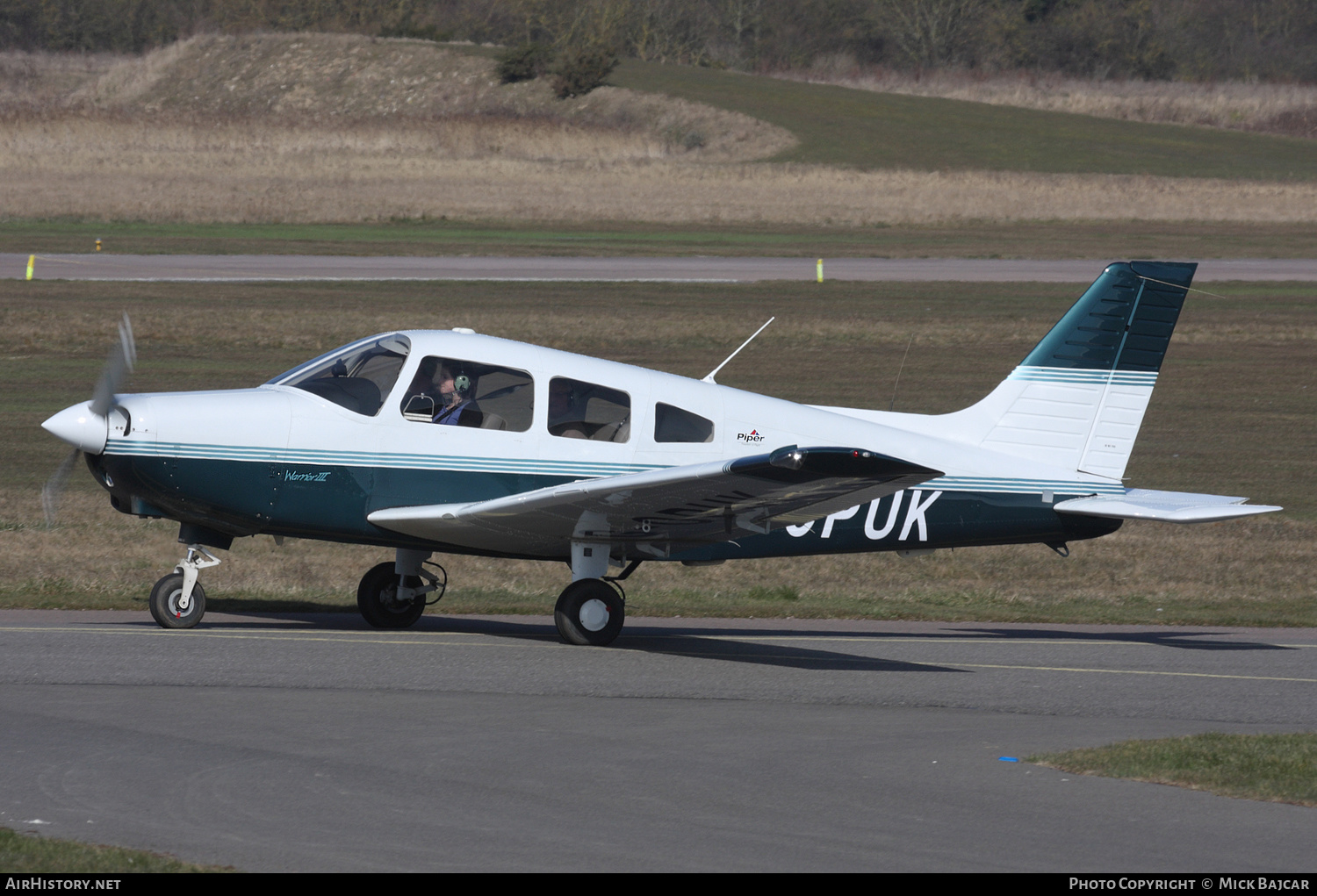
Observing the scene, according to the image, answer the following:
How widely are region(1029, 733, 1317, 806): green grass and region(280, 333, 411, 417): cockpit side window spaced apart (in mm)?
5234

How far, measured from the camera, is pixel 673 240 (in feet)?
170

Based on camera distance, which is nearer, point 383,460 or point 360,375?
point 383,460

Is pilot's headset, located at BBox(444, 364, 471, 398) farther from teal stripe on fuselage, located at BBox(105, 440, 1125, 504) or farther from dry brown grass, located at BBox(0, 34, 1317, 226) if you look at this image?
dry brown grass, located at BBox(0, 34, 1317, 226)

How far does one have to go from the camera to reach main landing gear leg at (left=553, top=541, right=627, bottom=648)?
1161 centimetres

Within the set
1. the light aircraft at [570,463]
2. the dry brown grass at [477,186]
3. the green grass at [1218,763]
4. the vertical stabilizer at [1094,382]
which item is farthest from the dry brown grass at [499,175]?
the green grass at [1218,763]

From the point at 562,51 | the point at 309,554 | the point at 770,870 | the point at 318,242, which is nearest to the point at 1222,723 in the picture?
the point at 770,870

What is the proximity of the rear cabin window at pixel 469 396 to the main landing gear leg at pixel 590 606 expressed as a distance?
1.06 metres

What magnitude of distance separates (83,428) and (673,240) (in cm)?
4184

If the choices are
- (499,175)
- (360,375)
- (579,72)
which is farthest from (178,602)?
(579,72)

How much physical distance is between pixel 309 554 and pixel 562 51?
84023 mm

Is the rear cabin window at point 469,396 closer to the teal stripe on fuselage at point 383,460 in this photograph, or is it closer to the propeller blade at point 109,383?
the teal stripe on fuselage at point 383,460

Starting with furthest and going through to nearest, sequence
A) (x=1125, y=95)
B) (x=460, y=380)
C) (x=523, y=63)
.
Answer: (x=1125, y=95) → (x=523, y=63) → (x=460, y=380)

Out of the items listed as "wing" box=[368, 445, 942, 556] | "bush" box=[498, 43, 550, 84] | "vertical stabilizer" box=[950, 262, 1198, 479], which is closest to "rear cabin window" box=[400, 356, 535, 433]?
"wing" box=[368, 445, 942, 556]

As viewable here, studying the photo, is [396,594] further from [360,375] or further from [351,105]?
[351,105]
